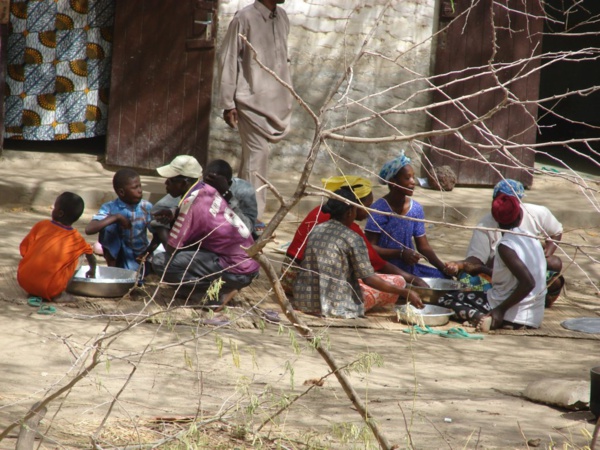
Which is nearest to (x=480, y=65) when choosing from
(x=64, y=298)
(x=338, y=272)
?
(x=338, y=272)

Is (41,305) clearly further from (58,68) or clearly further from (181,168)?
(58,68)

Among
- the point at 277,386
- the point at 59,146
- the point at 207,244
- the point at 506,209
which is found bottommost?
the point at 277,386

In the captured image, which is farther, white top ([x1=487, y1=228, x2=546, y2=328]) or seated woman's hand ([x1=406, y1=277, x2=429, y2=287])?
seated woman's hand ([x1=406, y1=277, x2=429, y2=287])

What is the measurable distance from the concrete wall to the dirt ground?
375cm

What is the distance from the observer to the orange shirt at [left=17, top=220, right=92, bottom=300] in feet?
17.6

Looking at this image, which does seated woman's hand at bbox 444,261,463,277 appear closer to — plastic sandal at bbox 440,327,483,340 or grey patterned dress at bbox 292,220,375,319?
plastic sandal at bbox 440,327,483,340

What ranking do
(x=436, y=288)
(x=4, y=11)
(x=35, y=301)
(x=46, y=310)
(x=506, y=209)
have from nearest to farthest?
(x=46, y=310) < (x=35, y=301) < (x=506, y=209) < (x=436, y=288) < (x=4, y=11)

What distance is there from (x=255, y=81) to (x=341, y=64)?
5.93ft

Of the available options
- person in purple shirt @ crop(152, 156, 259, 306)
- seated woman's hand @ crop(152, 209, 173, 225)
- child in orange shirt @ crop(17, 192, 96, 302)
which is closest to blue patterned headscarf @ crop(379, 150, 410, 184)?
person in purple shirt @ crop(152, 156, 259, 306)

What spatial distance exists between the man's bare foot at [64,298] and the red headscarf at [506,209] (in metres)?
2.62

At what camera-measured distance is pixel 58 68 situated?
29.6 ft

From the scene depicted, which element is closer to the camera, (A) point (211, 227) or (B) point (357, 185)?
(A) point (211, 227)

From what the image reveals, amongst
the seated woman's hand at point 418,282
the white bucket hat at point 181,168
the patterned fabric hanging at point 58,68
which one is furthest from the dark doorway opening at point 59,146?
the seated woman's hand at point 418,282

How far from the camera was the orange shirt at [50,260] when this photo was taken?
5375mm
